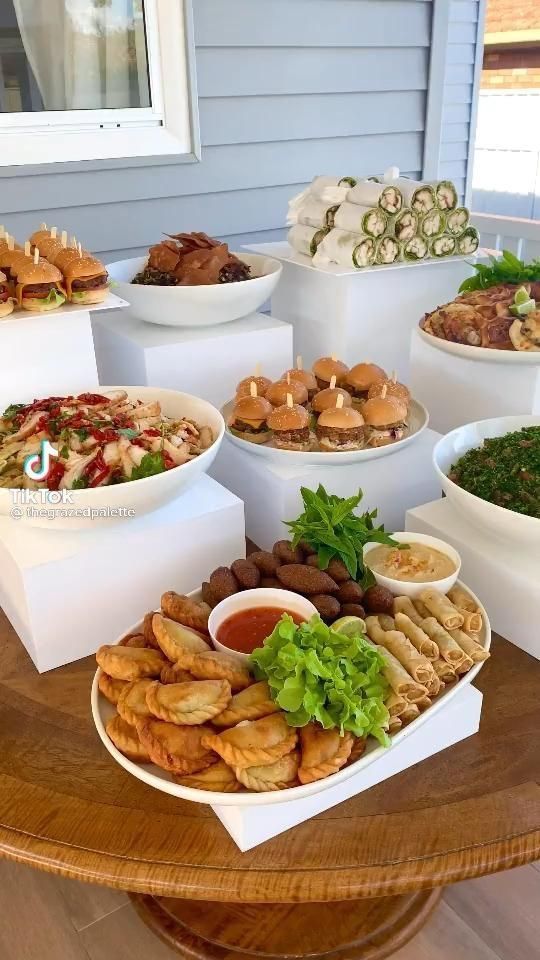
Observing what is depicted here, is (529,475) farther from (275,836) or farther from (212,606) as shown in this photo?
(275,836)

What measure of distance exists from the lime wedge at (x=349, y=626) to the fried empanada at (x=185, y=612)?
0.59 ft

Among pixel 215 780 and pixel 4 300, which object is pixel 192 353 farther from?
pixel 215 780

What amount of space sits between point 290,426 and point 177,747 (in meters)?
0.69

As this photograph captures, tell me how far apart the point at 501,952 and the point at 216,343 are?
134 centimetres

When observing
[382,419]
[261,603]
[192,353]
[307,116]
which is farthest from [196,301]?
[307,116]

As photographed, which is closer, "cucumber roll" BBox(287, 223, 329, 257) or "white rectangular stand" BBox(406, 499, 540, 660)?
"white rectangular stand" BBox(406, 499, 540, 660)

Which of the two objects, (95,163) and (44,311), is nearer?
(44,311)

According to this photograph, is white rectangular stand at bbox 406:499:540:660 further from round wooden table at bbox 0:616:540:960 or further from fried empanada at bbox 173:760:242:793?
fried empanada at bbox 173:760:242:793

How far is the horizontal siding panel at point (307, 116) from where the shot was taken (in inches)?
107

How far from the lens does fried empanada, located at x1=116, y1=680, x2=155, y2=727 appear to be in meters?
0.91

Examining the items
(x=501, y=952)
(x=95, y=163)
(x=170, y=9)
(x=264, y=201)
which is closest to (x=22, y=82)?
(x=95, y=163)

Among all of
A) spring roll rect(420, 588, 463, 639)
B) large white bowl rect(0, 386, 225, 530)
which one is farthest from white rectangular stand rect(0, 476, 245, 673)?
spring roll rect(420, 588, 463, 639)

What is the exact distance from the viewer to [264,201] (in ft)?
9.56

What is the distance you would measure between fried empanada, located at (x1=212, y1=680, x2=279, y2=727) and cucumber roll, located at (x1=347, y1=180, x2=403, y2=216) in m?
1.44
